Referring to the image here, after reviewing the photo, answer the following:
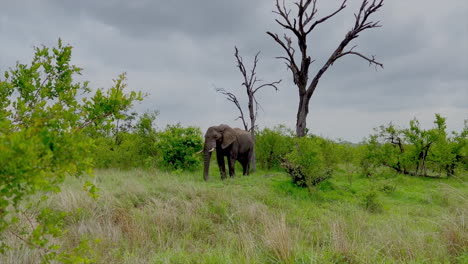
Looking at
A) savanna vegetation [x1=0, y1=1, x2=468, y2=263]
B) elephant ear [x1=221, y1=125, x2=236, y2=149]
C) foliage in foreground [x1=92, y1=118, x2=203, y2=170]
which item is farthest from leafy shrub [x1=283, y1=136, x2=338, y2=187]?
foliage in foreground [x1=92, y1=118, x2=203, y2=170]

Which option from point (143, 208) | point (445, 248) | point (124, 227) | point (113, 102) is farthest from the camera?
point (143, 208)

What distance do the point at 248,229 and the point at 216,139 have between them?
7.31 meters

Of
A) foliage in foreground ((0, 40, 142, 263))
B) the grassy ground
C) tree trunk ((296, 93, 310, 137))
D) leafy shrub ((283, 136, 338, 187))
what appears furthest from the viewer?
tree trunk ((296, 93, 310, 137))

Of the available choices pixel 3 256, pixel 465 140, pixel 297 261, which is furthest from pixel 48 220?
pixel 465 140

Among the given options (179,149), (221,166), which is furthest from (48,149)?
(179,149)

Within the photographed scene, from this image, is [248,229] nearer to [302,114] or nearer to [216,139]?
[216,139]

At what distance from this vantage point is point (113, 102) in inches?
95.2

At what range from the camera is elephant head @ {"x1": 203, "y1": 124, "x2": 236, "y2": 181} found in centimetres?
1216

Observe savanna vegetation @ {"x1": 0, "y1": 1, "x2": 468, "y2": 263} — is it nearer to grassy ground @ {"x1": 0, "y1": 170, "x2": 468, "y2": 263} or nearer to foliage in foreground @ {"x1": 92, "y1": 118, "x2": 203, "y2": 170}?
grassy ground @ {"x1": 0, "y1": 170, "x2": 468, "y2": 263}

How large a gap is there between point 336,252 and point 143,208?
4.08 metres

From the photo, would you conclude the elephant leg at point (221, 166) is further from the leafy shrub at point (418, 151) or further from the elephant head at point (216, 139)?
the leafy shrub at point (418, 151)

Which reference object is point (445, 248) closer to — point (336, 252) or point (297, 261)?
point (336, 252)

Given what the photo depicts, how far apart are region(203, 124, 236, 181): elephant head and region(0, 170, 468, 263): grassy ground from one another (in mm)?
3683

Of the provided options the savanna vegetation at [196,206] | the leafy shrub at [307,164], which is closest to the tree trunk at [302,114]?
the savanna vegetation at [196,206]
